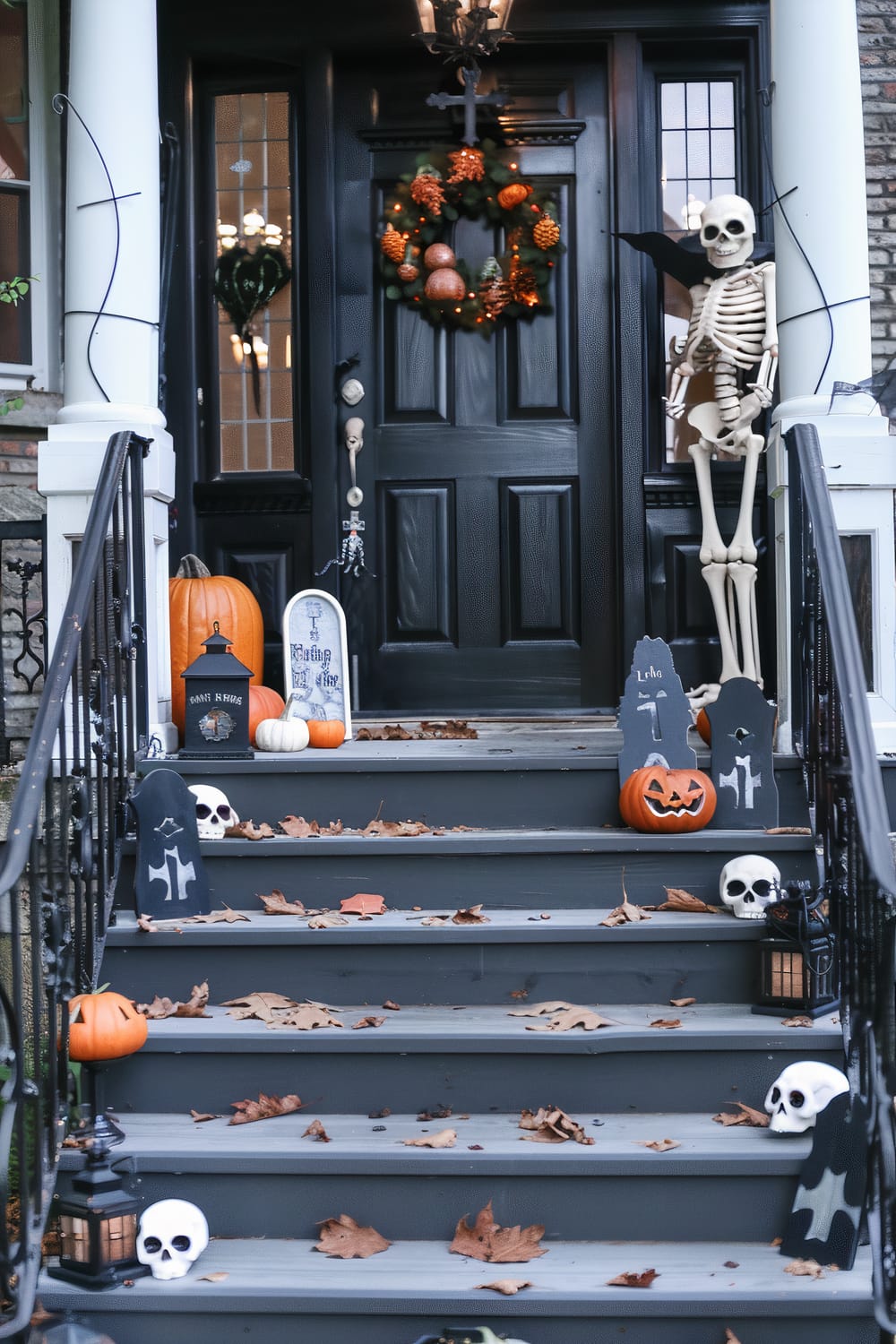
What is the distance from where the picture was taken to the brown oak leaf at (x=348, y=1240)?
2.69m

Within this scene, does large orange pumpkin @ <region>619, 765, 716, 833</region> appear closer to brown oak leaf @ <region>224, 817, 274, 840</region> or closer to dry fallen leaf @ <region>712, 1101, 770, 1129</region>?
dry fallen leaf @ <region>712, 1101, 770, 1129</region>

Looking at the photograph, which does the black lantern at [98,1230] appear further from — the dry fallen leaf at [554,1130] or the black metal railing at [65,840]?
the dry fallen leaf at [554,1130]

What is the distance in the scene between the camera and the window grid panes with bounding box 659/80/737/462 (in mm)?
5516

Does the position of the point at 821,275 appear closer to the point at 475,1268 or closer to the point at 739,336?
the point at 739,336

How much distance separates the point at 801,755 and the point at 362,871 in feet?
4.08

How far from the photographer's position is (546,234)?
546 cm

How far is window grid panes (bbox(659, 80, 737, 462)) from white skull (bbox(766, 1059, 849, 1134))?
3.18 meters

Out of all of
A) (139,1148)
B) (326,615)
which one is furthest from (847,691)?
(326,615)

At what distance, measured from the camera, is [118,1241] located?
8.64 feet

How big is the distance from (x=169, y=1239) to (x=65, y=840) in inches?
34.1

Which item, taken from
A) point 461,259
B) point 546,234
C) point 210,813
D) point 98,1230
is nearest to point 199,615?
point 210,813

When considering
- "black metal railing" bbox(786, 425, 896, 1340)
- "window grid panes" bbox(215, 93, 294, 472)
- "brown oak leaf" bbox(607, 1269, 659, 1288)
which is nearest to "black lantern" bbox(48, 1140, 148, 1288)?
"brown oak leaf" bbox(607, 1269, 659, 1288)

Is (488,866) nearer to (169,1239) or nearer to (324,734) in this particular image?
(324,734)

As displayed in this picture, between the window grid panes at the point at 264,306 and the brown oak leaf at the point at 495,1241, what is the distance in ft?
11.7
